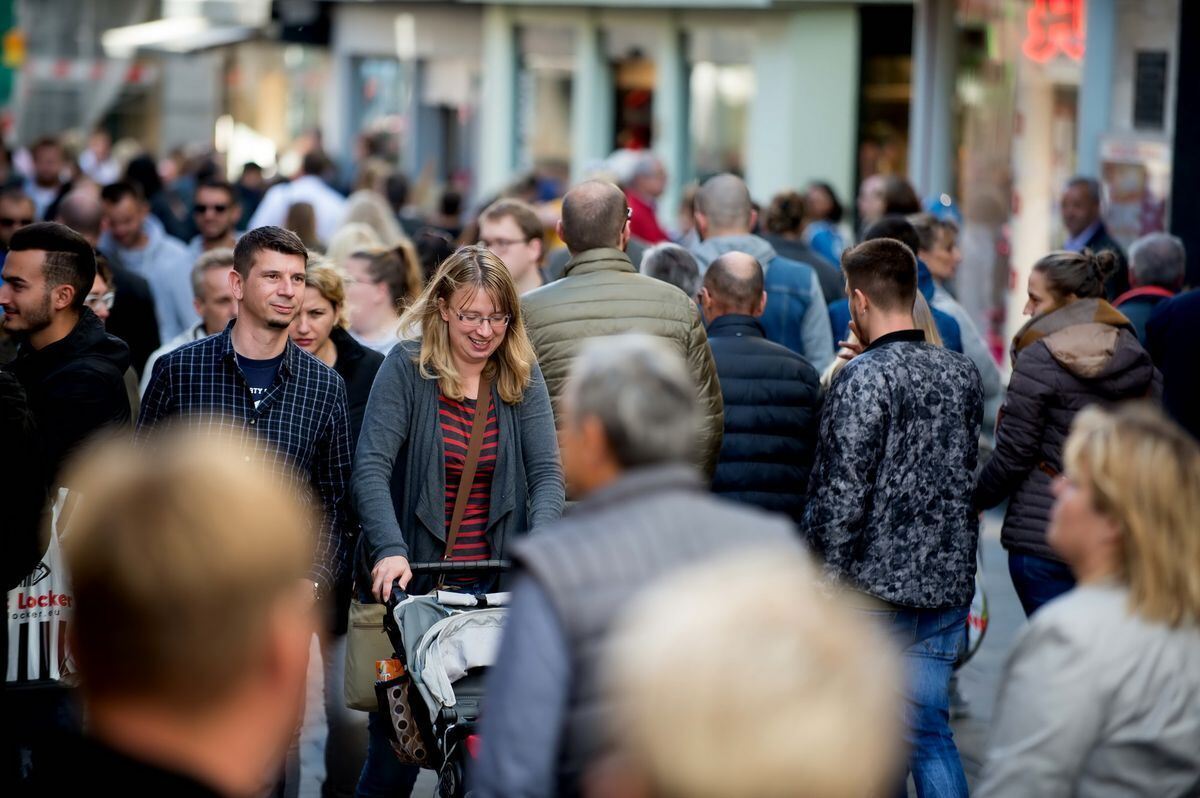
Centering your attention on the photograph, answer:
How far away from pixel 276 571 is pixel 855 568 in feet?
11.6

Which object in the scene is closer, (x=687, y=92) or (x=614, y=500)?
(x=614, y=500)

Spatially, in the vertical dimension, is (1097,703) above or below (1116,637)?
below

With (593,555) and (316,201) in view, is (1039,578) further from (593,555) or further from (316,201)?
(316,201)

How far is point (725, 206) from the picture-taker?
855 centimetres

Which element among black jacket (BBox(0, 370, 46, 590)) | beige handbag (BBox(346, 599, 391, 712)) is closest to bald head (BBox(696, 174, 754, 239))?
beige handbag (BBox(346, 599, 391, 712))

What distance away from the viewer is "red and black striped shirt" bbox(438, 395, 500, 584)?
5.54m

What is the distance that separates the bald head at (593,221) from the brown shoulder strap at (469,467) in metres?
1.18

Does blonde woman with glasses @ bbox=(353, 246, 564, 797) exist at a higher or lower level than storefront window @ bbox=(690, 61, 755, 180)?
lower

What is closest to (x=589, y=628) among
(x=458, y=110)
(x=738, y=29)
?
(x=738, y=29)

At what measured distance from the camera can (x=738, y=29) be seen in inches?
851

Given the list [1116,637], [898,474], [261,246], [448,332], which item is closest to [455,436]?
[448,332]

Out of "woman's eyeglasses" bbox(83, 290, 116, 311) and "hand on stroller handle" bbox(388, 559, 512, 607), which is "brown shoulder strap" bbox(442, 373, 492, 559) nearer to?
"hand on stroller handle" bbox(388, 559, 512, 607)

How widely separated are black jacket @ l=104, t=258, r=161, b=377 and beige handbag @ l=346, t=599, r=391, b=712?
3.59m

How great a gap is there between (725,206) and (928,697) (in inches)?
133
